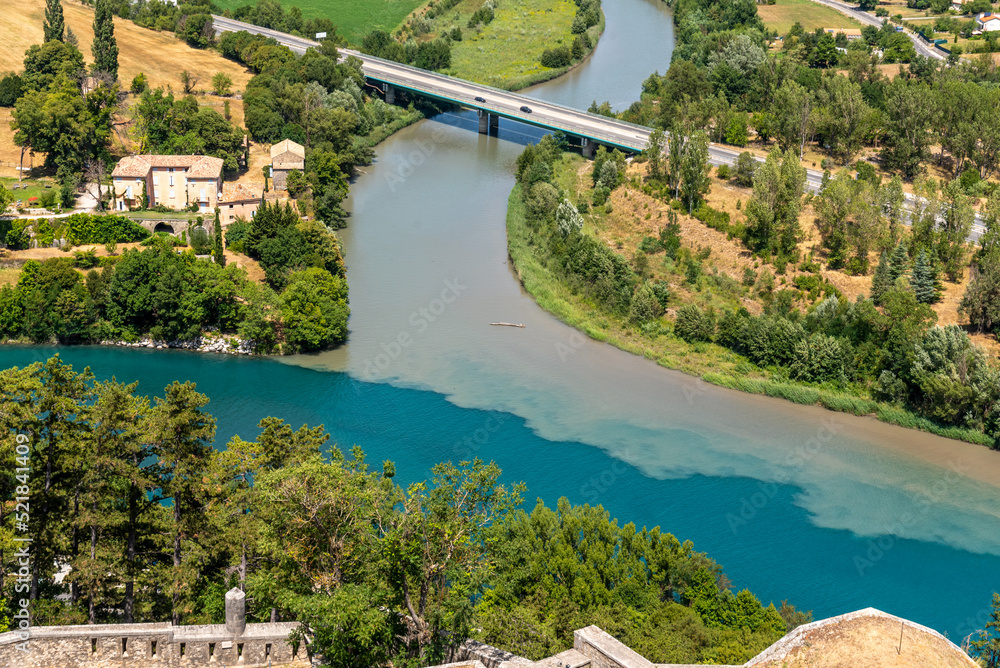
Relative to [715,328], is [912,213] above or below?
above

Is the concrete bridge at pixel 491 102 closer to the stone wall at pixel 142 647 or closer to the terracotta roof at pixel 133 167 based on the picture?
the terracotta roof at pixel 133 167

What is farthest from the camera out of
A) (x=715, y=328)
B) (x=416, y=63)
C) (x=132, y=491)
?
(x=416, y=63)

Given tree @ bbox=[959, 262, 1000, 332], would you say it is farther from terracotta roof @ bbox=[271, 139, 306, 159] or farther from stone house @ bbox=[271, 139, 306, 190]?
terracotta roof @ bbox=[271, 139, 306, 159]

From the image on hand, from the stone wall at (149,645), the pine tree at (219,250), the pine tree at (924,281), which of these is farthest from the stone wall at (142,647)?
the pine tree at (924,281)

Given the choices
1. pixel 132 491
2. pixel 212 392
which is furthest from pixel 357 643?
pixel 212 392

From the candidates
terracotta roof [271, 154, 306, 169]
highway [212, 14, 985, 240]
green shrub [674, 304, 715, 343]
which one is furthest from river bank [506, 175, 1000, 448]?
highway [212, 14, 985, 240]

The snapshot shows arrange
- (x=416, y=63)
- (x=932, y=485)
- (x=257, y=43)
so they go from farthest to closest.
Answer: (x=416, y=63) < (x=257, y=43) < (x=932, y=485)

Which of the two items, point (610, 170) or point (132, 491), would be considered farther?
point (610, 170)

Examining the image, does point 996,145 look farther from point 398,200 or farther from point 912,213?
point 398,200
